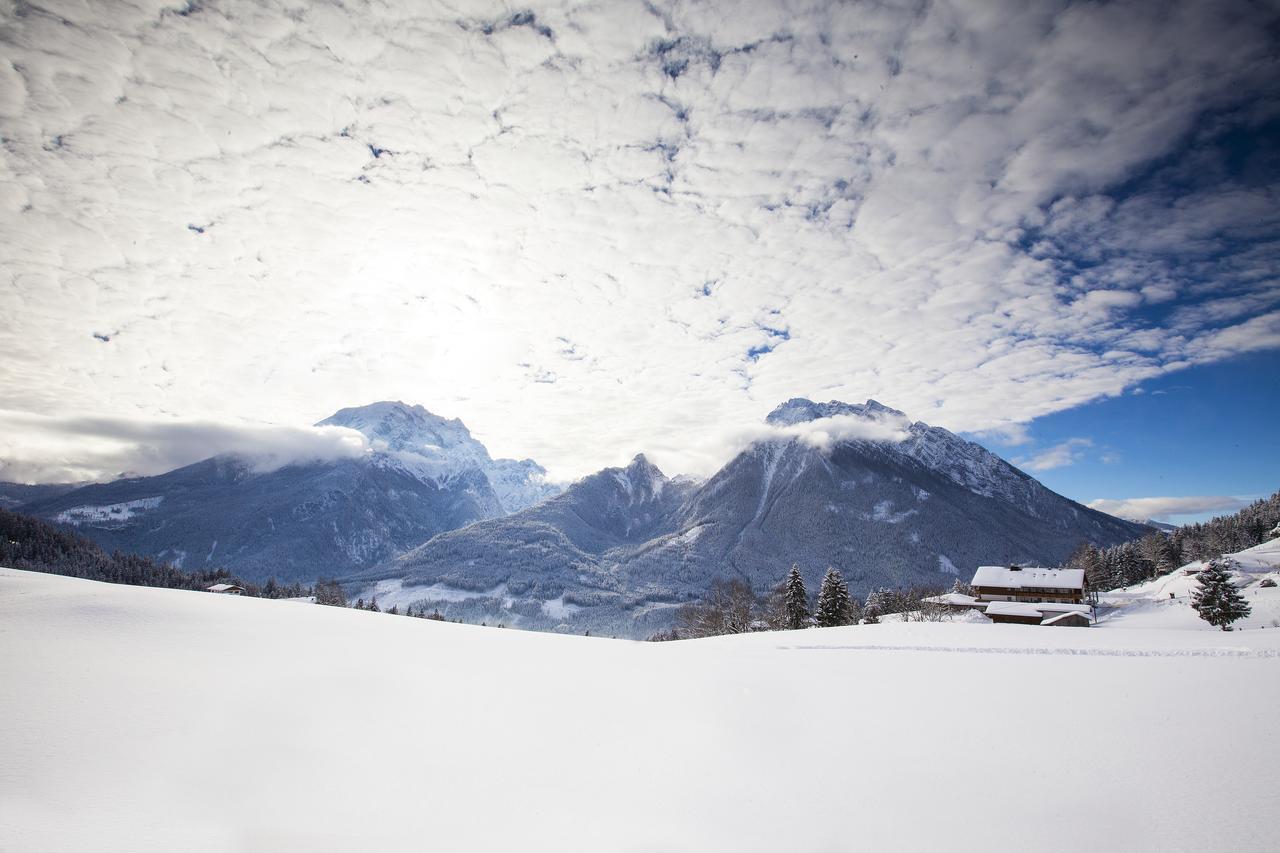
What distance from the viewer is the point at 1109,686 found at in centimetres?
1380

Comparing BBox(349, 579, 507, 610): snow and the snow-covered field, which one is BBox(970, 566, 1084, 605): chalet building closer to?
the snow-covered field

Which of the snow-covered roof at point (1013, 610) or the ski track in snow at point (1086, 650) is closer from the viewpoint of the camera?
the ski track in snow at point (1086, 650)

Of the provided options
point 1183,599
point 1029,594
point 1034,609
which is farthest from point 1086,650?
point 1029,594

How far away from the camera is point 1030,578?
69062 mm

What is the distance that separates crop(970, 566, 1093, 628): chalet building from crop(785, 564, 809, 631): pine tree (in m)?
23.9

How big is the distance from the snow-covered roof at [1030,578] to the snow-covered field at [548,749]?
64.8m

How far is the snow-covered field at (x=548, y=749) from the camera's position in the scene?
7.00m

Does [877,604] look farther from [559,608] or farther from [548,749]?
[559,608]

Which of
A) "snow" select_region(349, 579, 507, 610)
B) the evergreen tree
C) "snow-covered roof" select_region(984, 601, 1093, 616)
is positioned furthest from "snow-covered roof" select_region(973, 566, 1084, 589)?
"snow" select_region(349, 579, 507, 610)

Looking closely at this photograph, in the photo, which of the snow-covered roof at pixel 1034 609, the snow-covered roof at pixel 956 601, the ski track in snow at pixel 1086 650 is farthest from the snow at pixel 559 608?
the ski track in snow at pixel 1086 650

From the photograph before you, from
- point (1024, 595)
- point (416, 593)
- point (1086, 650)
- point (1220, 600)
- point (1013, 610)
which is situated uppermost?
point (1220, 600)

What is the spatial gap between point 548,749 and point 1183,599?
270ft

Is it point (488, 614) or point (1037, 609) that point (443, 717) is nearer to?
point (1037, 609)

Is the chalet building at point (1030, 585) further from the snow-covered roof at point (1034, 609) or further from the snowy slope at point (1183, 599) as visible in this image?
the snowy slope at point (1183, 599)
